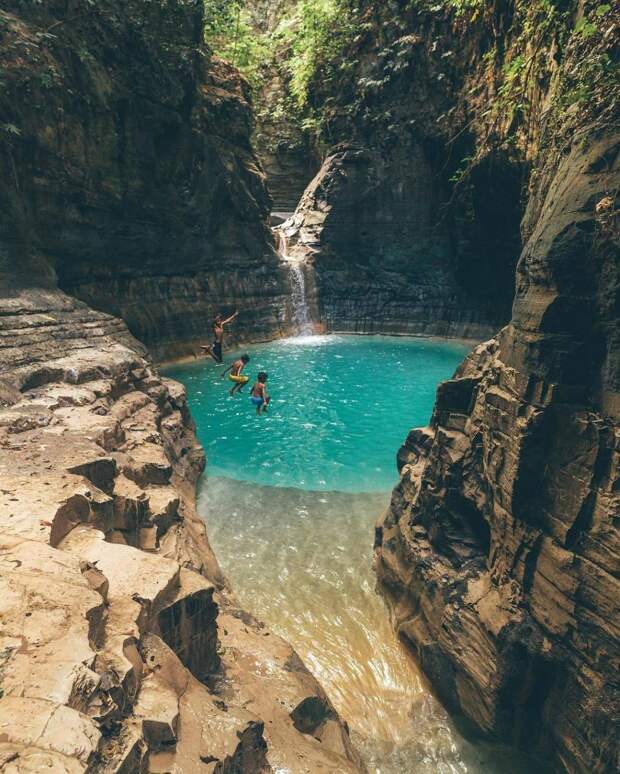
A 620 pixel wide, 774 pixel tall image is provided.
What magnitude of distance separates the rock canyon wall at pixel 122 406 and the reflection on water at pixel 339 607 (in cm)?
125

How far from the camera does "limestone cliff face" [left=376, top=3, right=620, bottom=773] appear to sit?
195 inches

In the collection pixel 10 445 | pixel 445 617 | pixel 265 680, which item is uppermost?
pixel 10 445

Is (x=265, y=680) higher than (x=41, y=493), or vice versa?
(x=41, y=493)

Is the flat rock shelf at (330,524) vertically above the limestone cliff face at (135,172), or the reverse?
the limestone cliff face at (135,172)

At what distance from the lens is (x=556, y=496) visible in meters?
5.43

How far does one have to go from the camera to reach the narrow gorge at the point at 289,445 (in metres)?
3.91

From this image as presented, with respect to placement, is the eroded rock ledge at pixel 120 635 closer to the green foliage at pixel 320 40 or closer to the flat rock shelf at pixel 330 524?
the flat rock shelf at pixel 330 524

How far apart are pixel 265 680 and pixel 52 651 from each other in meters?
2.69

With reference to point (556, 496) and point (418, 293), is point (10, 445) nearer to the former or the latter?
point (556, 496)

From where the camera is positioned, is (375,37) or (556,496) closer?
(556,496)

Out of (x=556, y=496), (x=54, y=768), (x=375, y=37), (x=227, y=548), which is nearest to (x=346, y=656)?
(x=227, y=548)

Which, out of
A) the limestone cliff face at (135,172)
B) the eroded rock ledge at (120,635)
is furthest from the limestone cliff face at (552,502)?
the limestone cliff face at (135,172)

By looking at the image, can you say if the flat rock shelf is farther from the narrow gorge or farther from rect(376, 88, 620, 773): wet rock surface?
rect(376, 88, 620, 773): wet rock surface

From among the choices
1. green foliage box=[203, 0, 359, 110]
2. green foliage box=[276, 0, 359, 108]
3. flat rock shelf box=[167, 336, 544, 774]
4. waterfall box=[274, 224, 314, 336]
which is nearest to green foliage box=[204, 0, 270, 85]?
green foliage box=[203, 0, 359, 110]
